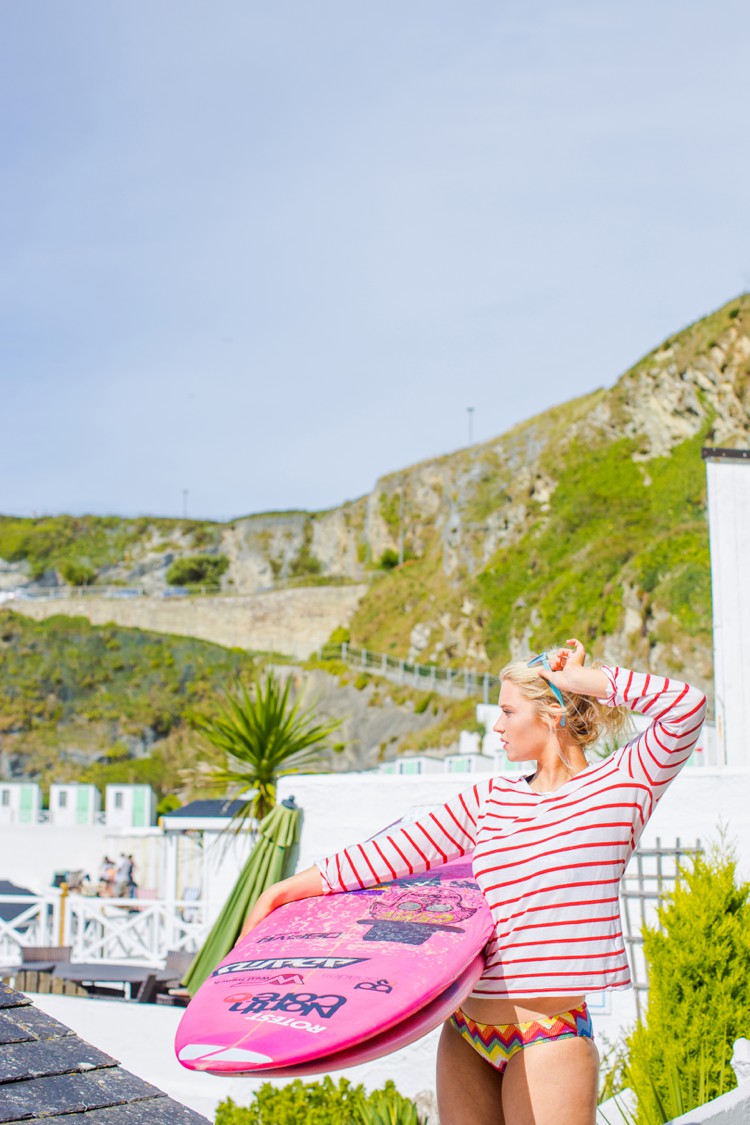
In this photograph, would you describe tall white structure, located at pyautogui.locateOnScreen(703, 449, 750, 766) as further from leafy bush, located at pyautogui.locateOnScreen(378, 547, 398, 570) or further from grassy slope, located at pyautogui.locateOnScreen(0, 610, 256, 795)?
leafy bush, located at pyautogui.locateOnScreen(378, 547, 398, 570)

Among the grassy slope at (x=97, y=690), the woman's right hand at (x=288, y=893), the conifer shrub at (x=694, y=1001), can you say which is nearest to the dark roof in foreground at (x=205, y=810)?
the conifer shrub at (x=694, y=1001)

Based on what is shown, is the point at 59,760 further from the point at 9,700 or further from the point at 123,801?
the point at 123,801

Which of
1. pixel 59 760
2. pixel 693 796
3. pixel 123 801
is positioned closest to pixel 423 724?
pixel 123 801

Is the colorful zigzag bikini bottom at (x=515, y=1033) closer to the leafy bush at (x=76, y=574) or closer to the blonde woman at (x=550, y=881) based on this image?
the blonde woman at (x=550, y=881)

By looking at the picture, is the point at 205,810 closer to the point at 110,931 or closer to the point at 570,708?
the point at 110,931

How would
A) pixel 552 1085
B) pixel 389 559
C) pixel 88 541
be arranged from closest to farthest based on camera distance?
pixel 552 1085, pixel 389 559, pixel 88 541

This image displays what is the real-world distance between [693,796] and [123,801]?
1039 inches

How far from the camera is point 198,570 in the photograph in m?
83.8

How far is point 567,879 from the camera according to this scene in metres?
2.40

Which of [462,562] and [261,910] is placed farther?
[462,562]

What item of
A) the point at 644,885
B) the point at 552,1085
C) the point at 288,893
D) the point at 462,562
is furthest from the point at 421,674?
the point at 552,1085

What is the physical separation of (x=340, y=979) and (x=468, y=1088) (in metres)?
0.48

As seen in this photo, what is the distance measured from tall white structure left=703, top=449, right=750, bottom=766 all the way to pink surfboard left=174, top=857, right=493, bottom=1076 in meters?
7.21

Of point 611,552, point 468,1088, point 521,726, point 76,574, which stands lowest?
point 468,1088
